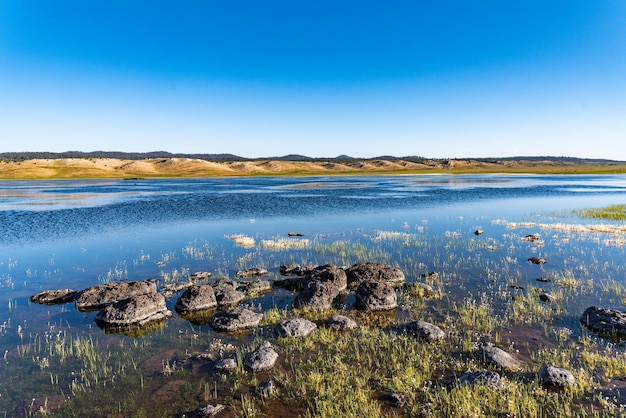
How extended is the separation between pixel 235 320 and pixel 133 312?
14.6 ft

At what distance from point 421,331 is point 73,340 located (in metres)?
13.1

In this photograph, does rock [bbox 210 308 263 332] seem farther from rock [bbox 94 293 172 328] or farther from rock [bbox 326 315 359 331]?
rock [bbox 326 315 359 331]

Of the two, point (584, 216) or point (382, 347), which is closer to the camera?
point (382, 347)

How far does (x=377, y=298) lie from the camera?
1672cm

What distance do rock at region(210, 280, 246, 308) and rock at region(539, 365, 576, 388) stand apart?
41.5 feet

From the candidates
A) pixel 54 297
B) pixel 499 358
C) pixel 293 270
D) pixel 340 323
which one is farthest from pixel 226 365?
pixel 54 297

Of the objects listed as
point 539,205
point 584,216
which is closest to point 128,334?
point 584,216

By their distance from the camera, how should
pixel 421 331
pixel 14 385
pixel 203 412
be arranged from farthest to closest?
pixel 421 331 → pixel 14 385 → pixel 203 412

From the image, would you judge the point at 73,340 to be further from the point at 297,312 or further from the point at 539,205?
the point at 539,205

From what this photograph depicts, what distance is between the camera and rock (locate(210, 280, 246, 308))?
57.0ft

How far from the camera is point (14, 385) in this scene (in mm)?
10781

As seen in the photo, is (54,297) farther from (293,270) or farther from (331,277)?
(331,277)

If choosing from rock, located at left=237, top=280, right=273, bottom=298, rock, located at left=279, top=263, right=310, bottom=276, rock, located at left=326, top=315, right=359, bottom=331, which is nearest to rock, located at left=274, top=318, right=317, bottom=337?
rock, located at left=326, top=315, right=359, bottom=331

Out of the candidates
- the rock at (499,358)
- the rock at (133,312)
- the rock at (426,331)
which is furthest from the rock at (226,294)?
the rock at (499,358)
